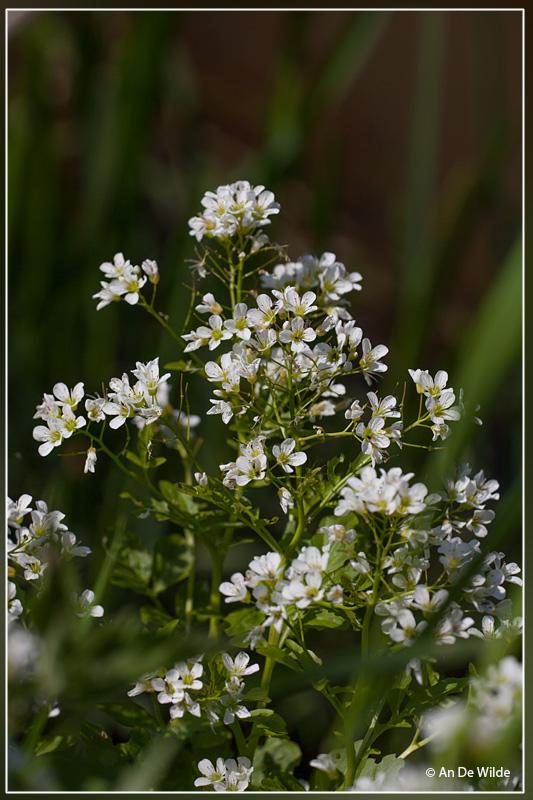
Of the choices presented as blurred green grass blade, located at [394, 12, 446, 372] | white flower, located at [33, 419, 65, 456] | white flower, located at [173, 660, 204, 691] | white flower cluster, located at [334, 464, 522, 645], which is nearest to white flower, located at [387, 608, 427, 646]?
white flower cluster, located at [334, 464, 522, 645]

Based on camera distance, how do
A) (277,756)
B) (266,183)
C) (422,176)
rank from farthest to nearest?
(422,176) < (266,183) < (277,756)

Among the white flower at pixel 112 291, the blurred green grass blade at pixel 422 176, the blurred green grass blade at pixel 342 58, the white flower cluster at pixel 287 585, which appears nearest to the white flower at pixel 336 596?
the white flower cluster at pixel 287 585

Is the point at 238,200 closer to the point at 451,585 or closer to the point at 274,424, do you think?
the point at 274,424

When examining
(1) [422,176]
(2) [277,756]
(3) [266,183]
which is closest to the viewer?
(2) [277,756]

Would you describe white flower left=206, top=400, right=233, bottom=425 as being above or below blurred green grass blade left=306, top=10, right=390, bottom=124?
below

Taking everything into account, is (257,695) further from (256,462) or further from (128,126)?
(128,126)

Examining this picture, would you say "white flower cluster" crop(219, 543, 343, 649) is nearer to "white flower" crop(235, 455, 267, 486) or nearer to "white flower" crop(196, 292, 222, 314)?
"white flower" crop(235, 455, 267, 486)

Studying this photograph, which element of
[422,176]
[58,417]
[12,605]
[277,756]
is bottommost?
[277,756]

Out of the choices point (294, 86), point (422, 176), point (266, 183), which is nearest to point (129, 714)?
point (266, 183)
